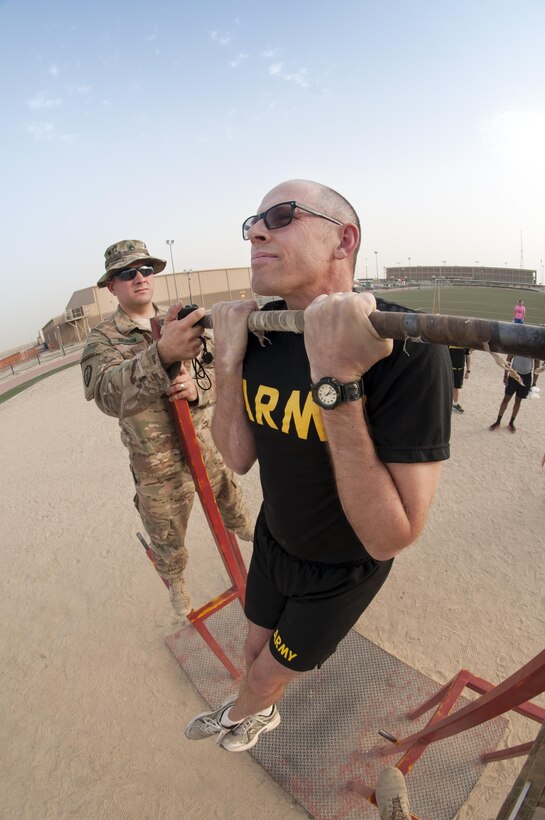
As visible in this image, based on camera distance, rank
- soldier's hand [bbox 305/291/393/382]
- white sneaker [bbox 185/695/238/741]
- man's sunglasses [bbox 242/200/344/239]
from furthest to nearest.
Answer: white sneaker [bbox 185/695/238/741] < man's sunglasses [bbox 242/200/344/239] < soldier's hand [bbox 305/291/393/382]

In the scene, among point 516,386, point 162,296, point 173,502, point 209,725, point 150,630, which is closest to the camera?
point 209,725

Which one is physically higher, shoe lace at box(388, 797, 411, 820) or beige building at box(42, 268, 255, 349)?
beige building at box(42, 268, 255, 349)

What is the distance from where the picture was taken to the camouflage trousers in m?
3.14

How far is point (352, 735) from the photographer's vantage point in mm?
2691

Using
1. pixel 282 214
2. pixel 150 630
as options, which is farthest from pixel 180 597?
pixel 282 214

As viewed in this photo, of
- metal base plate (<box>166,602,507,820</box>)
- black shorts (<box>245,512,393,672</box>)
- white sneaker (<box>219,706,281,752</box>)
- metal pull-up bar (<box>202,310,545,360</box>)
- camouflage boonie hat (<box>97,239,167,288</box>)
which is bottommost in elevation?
metal base plate (<box>166,602,507,820</box>)

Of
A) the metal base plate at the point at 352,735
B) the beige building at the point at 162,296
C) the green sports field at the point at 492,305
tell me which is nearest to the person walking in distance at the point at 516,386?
the metal base plate at the point at 352,735

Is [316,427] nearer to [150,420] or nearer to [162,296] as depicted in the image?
[150,420]

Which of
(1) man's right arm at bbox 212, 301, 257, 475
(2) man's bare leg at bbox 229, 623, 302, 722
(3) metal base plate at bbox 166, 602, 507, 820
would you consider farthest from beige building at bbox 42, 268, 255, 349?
(2) man's bare leg at bbox 229, 623, 302, 722

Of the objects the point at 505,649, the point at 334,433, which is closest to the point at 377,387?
the point at 334,433

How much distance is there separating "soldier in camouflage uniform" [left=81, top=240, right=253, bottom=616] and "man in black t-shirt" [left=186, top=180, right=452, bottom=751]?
1.00m

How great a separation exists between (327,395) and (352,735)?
8.41ft

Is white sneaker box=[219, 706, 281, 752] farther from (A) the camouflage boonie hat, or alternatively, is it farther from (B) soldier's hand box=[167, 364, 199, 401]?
(A) the camouflage boonie hat

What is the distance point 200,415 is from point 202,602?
1.90 metres
